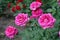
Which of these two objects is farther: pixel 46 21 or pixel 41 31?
pixel 41 31

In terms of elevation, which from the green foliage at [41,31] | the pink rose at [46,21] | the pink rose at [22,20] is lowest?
the green foliage at [41,31]

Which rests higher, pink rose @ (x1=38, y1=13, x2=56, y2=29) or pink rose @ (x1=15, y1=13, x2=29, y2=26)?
pink rose @ (x1=38, y1=13, x2=56, y2=29)

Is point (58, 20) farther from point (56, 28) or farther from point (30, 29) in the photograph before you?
point (30, 29)

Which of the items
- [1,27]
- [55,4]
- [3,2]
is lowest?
[1,27]

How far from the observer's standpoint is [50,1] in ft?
10.00

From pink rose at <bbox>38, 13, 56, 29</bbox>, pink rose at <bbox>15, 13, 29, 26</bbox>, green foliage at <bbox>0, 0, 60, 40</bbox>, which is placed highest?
pink rose at <bbox>38, 13, 56, 29</bbox>

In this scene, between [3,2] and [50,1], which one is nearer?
[50,1]

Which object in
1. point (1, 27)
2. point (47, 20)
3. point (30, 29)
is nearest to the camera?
point (47, 20)

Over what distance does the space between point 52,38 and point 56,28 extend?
0.38ft

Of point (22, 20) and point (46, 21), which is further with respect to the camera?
point (22, 20)

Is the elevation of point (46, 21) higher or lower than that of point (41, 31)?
higher

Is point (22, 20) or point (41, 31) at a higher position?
point (22, 20)

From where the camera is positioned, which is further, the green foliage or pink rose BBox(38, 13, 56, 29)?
the green foliage

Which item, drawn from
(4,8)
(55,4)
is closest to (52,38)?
(55,4)
